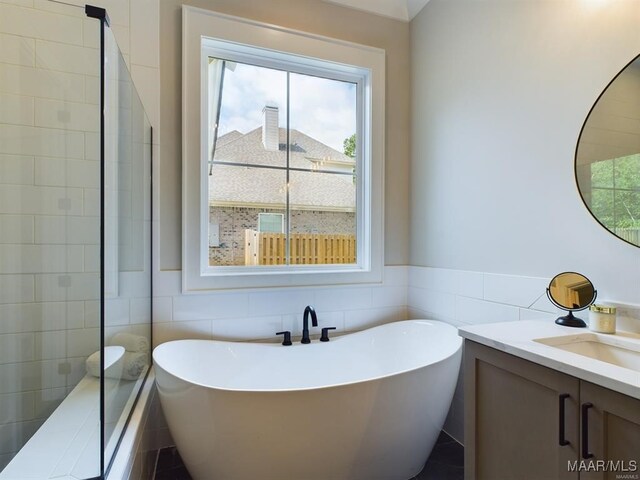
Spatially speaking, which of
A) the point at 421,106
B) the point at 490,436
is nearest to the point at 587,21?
the point at 421,106

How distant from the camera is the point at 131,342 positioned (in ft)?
4.98

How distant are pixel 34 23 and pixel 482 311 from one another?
8.77 feet

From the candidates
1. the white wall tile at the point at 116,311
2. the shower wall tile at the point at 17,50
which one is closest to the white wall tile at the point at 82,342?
the white wall tile at the point at 116,311

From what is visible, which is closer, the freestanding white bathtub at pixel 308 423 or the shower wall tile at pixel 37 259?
the freestanding white bathtub at pixel 308 423

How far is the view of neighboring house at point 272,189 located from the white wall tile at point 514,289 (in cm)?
100

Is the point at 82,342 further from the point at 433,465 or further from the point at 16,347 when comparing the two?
the point at 433,465

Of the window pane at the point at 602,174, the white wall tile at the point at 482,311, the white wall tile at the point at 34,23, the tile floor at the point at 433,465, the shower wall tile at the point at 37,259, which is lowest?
the tile floor at the point at 433,465

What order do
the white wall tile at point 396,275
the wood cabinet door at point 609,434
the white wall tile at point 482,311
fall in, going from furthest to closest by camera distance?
1. the white wall tile at point 396,275
2. the white wall tile at point 482,311
3. the wood cabinet door at point 609,434

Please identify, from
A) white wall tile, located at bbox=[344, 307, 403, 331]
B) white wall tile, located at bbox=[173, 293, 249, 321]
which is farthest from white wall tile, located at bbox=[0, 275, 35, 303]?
white wall tile, located at bbox=[344, 307, 403, 331]

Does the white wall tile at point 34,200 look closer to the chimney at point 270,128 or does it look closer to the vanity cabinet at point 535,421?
the chimney at point 270,128

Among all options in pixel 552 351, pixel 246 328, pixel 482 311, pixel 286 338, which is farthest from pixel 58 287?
pixel 482 311

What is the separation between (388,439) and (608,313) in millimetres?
946

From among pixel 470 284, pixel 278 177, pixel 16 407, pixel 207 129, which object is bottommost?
pixel 16 407

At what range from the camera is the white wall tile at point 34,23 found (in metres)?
1.57
